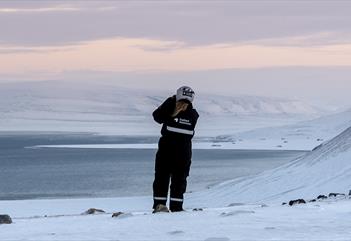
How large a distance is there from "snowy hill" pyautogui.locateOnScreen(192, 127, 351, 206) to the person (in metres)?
13.0

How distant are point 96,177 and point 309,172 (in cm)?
3517

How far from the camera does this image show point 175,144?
33.3 feet

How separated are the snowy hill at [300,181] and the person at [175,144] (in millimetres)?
13003

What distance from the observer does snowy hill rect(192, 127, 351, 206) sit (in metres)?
25.4

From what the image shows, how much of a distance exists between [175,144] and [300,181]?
19834 millimetres

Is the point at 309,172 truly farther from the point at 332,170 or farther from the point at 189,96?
the point at 189,96

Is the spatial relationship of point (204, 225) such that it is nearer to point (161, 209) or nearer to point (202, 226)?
point (202, 226)

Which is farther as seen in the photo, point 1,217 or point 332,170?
point 332,170

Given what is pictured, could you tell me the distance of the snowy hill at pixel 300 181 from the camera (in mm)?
25375

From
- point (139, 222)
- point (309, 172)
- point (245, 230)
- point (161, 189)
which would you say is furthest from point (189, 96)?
point (309, 172)

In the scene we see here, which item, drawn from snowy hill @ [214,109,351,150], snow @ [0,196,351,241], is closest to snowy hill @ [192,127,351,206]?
snow @ [0,196,351,241]

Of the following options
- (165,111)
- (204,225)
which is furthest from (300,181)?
(204,225)

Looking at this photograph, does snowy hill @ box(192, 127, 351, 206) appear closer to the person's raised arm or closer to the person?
the person

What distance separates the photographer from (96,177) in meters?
64.0
